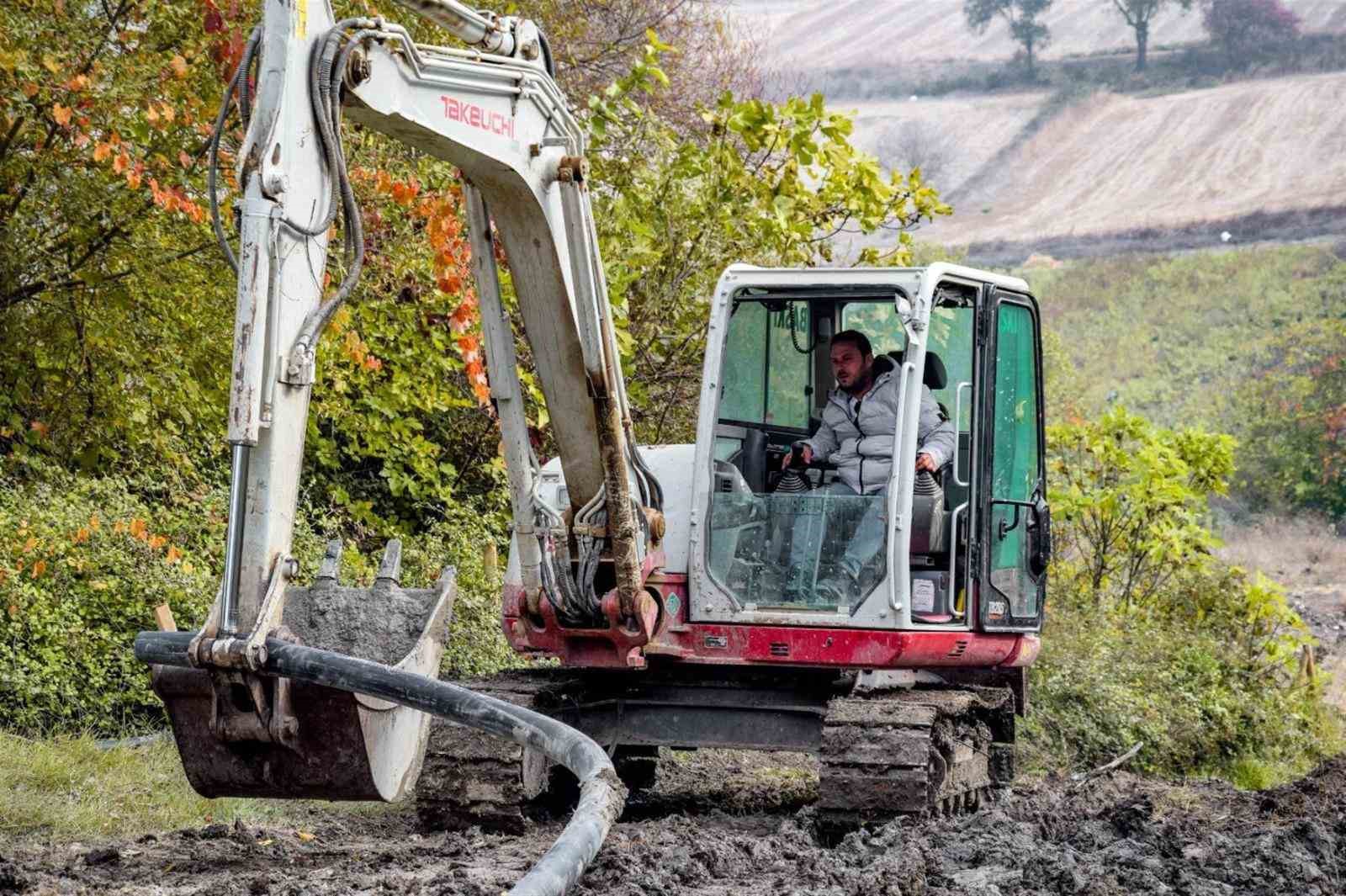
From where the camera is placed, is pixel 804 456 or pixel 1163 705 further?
pixel 1163 705

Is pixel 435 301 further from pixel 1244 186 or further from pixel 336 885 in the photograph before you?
pixel 1244 186

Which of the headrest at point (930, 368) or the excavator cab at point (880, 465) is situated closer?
the excavator cab at point (880, 465)

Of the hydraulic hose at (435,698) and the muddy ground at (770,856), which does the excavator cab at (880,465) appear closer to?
the muddy ground at (770,856)

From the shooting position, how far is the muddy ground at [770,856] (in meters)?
6.04

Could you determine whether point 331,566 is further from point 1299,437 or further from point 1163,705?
point 1299,437

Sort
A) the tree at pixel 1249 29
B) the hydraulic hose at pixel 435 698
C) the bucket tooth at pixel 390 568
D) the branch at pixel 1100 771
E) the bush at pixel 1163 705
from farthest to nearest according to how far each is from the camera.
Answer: the tree at pixel 1249 29 < the bush at pixel 1163 705 < the branch at pixel 1100 771 < the bucket tooth at pixel 390 568 < the hydraulic hose at pixel 435 698

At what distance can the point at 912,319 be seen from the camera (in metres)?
7.85

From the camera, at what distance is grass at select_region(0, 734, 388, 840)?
7.61 metres

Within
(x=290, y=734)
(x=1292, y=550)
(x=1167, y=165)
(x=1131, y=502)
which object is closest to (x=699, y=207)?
(x=1131, y=502)

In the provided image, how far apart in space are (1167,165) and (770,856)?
166 feet

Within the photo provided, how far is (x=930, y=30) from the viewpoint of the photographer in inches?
2574

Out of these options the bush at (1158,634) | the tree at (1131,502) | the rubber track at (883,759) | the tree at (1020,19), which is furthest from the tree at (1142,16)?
the rubber track at (883,759)

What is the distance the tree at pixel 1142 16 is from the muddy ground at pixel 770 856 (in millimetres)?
55504

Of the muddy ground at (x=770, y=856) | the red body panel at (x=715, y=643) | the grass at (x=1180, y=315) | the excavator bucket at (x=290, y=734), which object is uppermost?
the grass at (x=1180, y=315)
